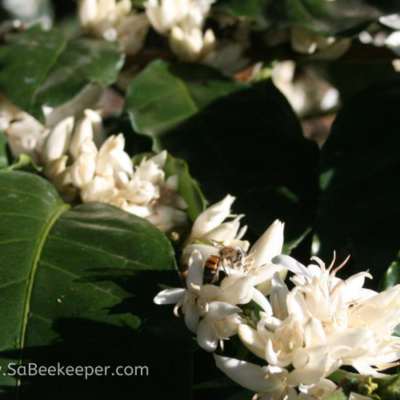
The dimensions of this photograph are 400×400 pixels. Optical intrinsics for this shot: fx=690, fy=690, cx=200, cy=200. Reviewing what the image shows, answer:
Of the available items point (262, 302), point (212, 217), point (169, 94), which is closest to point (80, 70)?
point (169, 94)

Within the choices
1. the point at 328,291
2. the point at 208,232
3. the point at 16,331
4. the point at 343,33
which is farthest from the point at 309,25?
the point at 16,331

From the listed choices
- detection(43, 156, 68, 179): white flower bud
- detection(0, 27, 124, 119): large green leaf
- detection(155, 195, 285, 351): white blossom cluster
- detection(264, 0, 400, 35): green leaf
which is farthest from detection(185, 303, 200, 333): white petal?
detection(264, 0, 400, 35): green leaf

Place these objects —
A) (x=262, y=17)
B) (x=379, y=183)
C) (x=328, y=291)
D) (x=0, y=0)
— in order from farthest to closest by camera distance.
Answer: (x=0, y=0) → (x=262, y=17) → (x=379, y=183) → (x=328, y=291)

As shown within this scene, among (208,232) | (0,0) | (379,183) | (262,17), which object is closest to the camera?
(208,232)

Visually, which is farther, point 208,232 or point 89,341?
point 208,232

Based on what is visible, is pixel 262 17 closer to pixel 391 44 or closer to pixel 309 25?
pixel 309 25

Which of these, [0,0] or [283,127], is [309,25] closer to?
[283,127]

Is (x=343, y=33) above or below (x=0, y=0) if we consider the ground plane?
above

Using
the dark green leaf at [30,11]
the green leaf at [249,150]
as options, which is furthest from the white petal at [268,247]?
the dark green leaf at [30,11]
